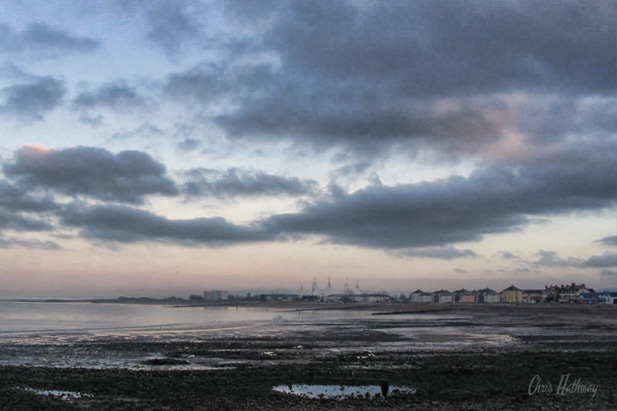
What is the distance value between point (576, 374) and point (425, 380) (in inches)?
257

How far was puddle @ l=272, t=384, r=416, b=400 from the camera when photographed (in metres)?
19.9

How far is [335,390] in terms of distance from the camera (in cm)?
2106

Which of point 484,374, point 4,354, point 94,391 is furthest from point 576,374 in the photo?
point 4,354

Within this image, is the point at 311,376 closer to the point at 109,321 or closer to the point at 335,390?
the point at 335,390

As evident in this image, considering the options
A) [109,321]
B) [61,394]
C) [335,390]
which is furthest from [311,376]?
[109,321]

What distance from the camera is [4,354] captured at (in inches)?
1411

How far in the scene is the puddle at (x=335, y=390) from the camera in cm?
1988

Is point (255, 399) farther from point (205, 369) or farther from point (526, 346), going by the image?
point (526, 346)
